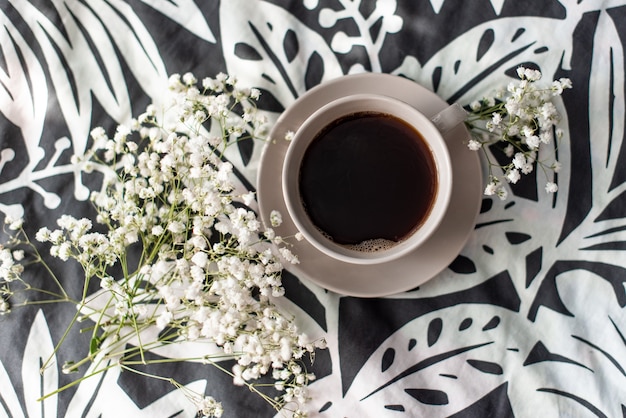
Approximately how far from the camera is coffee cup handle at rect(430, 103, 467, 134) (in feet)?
2.45

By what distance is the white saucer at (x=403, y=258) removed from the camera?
2.69ft

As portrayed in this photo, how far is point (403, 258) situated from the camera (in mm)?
835

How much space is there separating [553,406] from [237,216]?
607mm

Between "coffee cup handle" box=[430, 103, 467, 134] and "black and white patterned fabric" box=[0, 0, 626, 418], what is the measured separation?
0.15 m

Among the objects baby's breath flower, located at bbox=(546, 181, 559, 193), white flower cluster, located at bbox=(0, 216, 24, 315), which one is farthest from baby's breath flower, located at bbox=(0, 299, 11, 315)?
baby's breath flower, located at bbox=(546, 181, 559, 193)

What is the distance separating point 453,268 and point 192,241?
0.43m

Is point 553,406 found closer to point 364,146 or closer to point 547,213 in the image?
point 547,213

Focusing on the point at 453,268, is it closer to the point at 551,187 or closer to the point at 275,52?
the point at 551,187

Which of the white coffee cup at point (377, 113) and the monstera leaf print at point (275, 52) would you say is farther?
the monstera leaf print at point (275, 52)

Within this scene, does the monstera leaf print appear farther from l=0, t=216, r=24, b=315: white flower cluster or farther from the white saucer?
l=0, t=216, r=24, b=315: white flower cluster

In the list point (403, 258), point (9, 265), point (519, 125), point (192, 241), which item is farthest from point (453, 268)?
point (9, 265)

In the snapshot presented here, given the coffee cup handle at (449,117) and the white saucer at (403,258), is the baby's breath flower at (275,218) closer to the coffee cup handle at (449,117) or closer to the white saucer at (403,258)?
the white saucer at (403,258)

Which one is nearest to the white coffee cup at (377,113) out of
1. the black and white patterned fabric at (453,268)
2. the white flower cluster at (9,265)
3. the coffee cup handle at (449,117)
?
the coffee cup handle at (449,117)

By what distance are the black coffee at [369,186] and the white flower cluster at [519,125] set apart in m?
0.10
